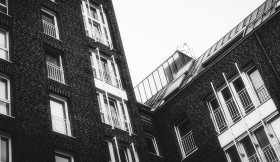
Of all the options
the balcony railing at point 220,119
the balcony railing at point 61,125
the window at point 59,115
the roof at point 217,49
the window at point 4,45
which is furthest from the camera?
the roof at point 217,49

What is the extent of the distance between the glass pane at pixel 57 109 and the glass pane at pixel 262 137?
10.9m

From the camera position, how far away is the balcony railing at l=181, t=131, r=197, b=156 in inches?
1150

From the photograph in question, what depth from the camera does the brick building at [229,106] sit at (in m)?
25.3

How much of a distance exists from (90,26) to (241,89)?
1169 cm

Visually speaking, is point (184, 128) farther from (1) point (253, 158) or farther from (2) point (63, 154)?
(2) point (63, 154)

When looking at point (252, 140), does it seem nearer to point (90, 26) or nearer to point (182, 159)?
point (182, 159)

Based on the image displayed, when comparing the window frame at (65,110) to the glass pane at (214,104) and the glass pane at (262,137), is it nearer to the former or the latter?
the glass pane at (214,104)

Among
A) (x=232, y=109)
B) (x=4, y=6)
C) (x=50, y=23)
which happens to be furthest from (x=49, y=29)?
(x=232, y=109)

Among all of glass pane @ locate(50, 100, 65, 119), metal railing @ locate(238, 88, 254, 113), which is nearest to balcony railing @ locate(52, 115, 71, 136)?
glass pane @ locate(50, 100, 65, 119)

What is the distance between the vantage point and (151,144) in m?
31.1

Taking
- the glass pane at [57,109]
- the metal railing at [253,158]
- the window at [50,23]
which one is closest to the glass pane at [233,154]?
the metal railing at [253,158]

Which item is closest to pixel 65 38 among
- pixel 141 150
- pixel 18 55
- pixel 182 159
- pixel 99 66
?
pixel 99 66

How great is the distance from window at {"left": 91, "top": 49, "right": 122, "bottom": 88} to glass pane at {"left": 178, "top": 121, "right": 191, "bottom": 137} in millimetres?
5000

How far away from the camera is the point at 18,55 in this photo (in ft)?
78.4
